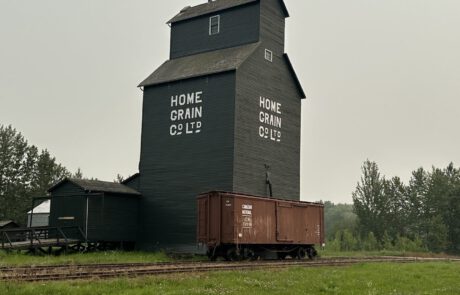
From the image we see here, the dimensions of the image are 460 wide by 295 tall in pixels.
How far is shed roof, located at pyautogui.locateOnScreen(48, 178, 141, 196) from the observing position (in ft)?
113

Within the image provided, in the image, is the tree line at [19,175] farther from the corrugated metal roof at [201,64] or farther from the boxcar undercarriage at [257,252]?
the boxcar undercarriage at [257,252]

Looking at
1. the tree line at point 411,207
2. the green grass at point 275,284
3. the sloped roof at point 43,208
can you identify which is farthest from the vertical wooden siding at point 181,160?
the tree line at point 411,207

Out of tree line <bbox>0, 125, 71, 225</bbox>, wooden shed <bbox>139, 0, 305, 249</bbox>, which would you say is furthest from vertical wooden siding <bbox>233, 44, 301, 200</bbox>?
tree line <bbox>0, 125, 71, 225</bbox>

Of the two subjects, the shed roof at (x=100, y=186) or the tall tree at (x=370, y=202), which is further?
the tall tree at (x=370, y=202)

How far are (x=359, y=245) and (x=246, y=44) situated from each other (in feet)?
104

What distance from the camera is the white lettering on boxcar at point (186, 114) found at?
35938 millimetres

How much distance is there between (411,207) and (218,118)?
46.2m

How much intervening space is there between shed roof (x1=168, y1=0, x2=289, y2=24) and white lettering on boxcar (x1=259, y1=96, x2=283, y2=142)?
721 centimetres

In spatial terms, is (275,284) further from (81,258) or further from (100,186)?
(100,186)

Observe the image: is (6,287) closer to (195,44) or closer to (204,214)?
(204,214)

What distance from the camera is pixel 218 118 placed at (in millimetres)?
34812

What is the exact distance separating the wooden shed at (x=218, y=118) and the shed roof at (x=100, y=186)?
1219mm

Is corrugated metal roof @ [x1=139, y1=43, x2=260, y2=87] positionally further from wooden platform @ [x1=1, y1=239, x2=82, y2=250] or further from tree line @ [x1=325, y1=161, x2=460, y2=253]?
tree line @ [x1=325, y1=161, x2=460, y2=253]

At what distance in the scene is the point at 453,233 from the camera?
221 feet
